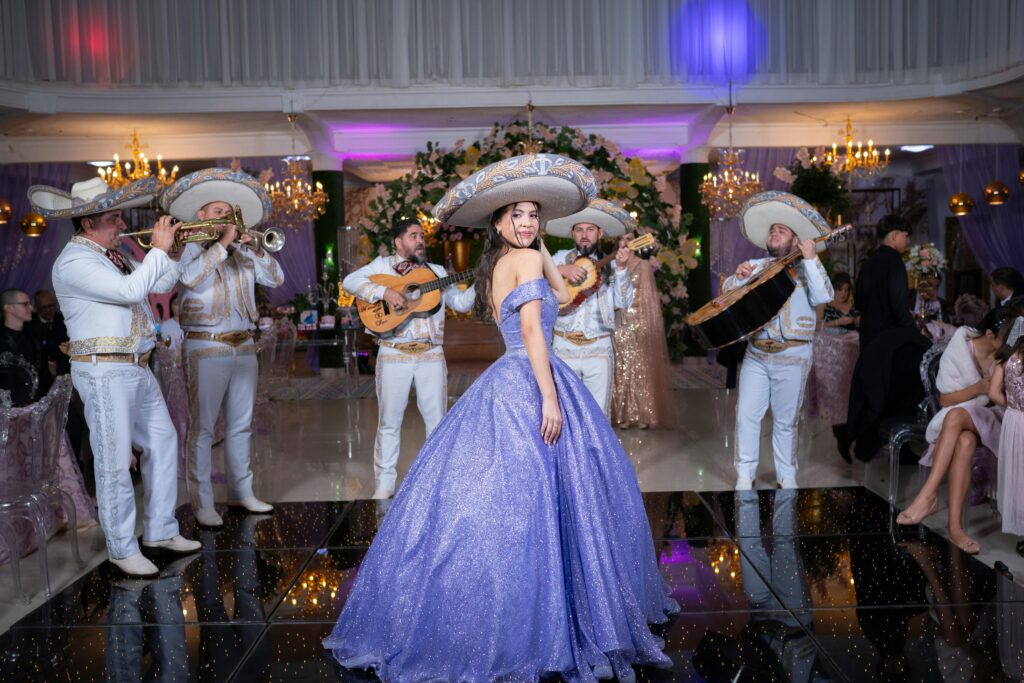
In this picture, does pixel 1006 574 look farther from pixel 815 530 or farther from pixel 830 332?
pixel 830 332

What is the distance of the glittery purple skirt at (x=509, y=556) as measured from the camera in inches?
117

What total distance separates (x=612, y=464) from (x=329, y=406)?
7.18m

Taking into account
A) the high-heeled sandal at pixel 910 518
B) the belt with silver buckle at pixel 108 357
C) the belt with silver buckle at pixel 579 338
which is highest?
the belt with silver buckle at pixel 108 357

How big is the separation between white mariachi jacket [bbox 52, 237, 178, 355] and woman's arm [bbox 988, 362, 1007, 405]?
3.75 metres

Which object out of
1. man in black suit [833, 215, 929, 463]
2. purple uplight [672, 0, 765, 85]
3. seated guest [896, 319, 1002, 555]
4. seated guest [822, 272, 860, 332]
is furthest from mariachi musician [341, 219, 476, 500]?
purple uplight [672, 0, 765, 85]

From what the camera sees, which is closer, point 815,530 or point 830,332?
point 815,530

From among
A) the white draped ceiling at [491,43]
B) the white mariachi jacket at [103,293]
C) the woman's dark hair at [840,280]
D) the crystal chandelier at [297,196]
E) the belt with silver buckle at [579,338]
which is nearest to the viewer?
the white mariachi jacket at [103,293]

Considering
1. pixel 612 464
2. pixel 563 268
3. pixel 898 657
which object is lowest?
pixel 898 657

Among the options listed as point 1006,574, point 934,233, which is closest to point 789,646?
point 1006,574

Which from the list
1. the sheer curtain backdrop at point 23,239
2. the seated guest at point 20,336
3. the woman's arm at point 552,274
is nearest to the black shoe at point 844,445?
the woman's arm at point 552,274

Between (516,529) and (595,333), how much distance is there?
288 centimetres

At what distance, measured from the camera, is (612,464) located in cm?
322

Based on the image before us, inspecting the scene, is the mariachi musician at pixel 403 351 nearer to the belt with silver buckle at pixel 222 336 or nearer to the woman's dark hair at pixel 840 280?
the belt with silver buckle at pixel 222 336

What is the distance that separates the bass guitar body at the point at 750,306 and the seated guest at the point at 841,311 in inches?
91.8
